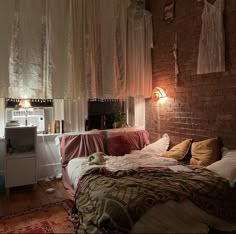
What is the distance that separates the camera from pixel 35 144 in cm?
343

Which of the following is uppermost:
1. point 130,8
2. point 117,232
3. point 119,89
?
point 130,8

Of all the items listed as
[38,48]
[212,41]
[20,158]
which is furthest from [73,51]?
[212,41]

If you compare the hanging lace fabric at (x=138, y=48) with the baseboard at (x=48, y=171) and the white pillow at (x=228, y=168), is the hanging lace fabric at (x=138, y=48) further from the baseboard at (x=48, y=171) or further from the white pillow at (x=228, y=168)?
the white pillow at (x=228, y=168)

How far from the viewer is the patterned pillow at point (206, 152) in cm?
295

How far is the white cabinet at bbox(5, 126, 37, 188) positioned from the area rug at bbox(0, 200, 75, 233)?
0.65 meters

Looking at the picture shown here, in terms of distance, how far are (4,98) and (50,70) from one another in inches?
30.4

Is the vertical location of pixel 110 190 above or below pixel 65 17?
below

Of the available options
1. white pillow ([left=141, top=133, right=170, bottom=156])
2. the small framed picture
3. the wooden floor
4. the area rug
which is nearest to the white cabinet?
the wooden floor

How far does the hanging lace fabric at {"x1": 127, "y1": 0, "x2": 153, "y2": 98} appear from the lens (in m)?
4.23

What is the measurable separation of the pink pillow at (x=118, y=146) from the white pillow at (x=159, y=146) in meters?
0.31

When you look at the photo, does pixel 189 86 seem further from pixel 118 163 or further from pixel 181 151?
pixel 118 163

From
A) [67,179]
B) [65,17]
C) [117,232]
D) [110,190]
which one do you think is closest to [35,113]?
[67,179]

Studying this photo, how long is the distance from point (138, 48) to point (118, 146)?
1.80 meters

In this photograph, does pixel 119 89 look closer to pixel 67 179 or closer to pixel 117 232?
pixel 67 179
